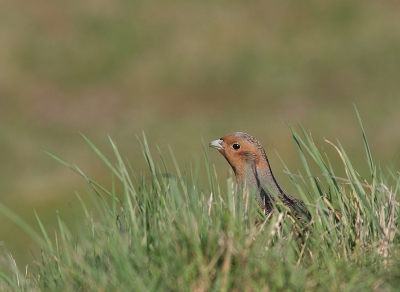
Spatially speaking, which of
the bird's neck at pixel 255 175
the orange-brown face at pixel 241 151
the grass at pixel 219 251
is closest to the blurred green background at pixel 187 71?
the orange-brown face at pixel 241 151

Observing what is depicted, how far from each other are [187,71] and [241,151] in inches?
521

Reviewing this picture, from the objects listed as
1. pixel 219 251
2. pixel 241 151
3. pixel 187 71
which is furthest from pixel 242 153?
pixel 187 71

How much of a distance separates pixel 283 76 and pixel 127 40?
435 cm

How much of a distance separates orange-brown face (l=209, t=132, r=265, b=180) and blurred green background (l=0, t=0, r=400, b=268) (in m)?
8.97

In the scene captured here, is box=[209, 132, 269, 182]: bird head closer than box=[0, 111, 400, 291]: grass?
No

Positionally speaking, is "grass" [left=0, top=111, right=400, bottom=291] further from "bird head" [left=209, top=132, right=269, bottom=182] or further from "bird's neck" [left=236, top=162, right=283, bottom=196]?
"bird head" [left=209, top=132, right=269, bottom=182]

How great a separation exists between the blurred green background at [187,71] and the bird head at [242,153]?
29.5 feet

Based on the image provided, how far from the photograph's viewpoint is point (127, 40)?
63.8ft

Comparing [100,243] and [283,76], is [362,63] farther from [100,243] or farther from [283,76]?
[100,243]

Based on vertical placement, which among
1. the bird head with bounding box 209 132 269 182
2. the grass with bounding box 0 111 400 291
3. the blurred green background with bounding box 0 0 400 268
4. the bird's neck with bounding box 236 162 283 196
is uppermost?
the grass with bounding box 0 111 400 291

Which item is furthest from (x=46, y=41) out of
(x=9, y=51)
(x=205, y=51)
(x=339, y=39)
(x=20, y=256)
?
(x=20, y=256)

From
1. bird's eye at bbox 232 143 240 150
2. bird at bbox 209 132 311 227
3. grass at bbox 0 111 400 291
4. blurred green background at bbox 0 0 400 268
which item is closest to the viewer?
grass at bbox 0 111 400 291

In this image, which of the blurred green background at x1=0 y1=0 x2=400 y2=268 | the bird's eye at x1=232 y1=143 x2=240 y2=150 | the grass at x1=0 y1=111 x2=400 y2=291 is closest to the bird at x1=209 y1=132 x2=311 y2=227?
the bird's eye at x1=232 y1=143 x2=240 y2=150

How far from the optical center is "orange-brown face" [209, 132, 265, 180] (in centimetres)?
561
